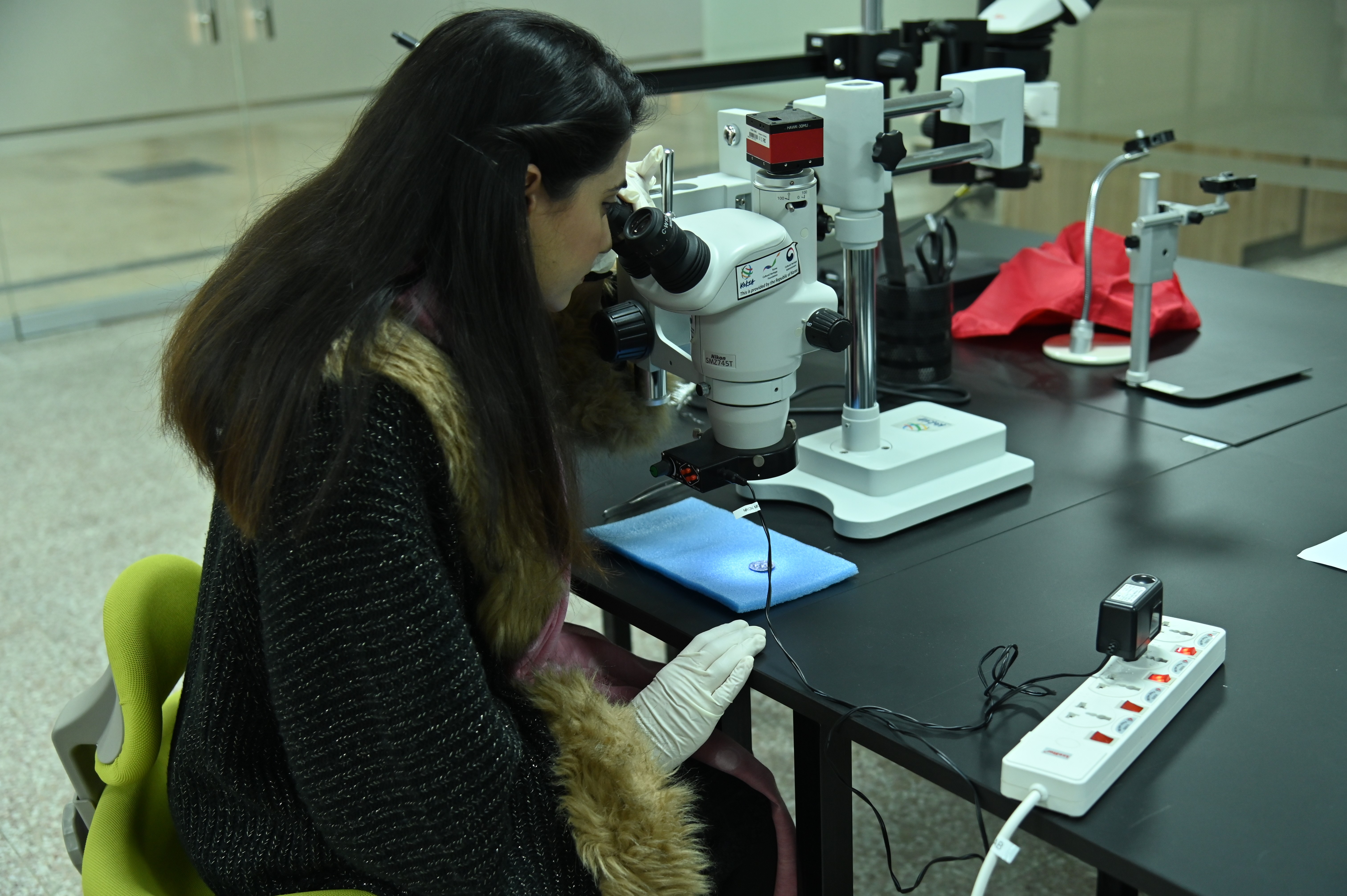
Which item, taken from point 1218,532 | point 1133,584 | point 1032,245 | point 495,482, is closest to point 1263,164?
point 1032,245

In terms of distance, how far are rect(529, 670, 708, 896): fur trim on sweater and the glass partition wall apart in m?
3.11

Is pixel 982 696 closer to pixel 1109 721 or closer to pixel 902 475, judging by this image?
pixel 1109 721

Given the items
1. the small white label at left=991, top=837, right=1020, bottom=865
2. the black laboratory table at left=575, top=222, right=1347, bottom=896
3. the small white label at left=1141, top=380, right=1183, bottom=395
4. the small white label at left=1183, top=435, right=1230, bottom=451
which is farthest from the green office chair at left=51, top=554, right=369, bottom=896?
the small white label at left=1141, top=380, right=1183, bottom=395

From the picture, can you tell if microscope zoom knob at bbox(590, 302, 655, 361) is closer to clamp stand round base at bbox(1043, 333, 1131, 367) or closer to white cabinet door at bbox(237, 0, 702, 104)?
clamp stand round base at bbox(1043, 333, 1131, 367)

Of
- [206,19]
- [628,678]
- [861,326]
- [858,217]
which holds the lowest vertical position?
[628,678]

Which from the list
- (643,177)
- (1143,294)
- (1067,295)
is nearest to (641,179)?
(643,177)

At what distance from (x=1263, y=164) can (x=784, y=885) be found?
3.69 m

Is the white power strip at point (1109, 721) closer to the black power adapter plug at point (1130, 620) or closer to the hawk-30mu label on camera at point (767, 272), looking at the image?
the black power adapter plug at point (1130, 620)

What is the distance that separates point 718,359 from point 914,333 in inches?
24.9

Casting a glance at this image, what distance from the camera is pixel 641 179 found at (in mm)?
1295

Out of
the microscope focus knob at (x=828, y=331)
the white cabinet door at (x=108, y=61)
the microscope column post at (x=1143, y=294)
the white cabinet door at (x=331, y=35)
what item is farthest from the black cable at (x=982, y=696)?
the white cabinet door at (x=108, y=61)

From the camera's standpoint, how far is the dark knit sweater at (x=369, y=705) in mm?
943

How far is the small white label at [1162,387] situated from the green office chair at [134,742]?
4.17ft

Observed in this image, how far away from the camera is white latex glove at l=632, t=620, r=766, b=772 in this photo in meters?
1.12
